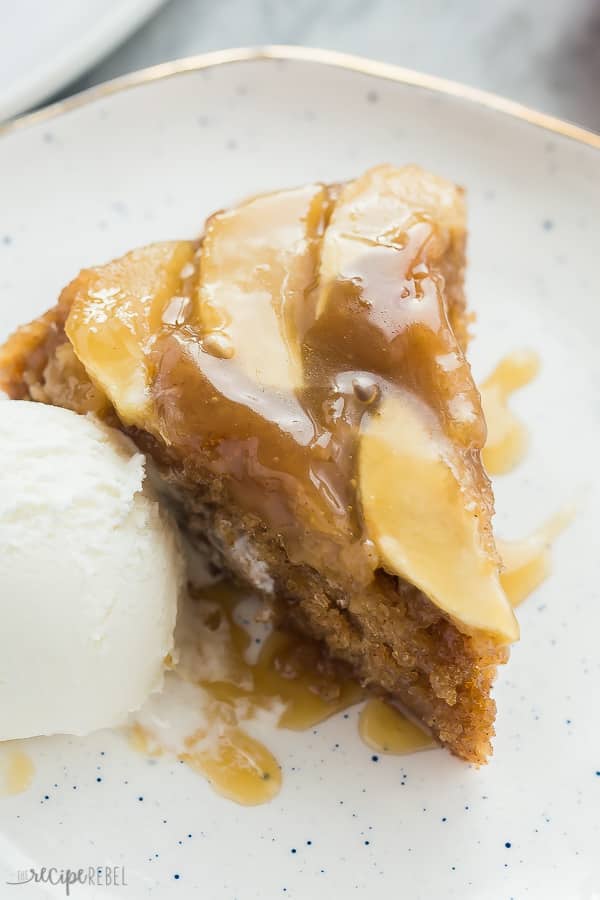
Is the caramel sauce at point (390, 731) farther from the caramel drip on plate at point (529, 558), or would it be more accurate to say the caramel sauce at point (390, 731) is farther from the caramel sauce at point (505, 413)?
the caramel sauce at point (505, 413)

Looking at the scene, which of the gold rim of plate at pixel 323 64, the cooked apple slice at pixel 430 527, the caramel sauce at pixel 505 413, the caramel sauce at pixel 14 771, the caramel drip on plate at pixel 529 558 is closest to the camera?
the cooked apple slice at pixel 430 527

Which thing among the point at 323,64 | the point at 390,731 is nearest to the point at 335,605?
the point at 390,731

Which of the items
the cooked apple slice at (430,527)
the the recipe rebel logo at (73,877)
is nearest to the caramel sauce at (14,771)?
the the recipe rebel logo at (73,877)

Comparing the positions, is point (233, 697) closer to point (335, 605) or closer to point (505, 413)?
point (335, 605)

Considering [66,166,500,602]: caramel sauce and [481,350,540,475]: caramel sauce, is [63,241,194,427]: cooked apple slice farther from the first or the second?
[481,350,540,475]: caramel sauce

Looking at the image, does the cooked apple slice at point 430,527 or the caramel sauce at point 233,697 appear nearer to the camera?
the cooked apple slice at point 430,527
